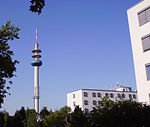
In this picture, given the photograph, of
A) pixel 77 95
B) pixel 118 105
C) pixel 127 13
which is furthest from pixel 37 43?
pixel 118 105

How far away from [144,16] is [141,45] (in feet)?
10.3

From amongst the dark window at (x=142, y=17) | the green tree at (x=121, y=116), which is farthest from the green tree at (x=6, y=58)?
the dark window at (x=142, y=17)

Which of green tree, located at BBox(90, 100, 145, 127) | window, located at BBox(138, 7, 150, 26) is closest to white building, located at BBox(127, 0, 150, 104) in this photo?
window, located at BBox(138, 7, 150, 26)

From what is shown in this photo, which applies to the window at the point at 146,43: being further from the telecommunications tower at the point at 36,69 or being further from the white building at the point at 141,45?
the telecommunications tower at the point at 36,69

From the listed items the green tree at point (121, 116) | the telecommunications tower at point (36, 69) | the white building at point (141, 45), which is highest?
the telecommunications tower at point (36, 69)

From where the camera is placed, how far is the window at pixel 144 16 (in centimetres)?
2533

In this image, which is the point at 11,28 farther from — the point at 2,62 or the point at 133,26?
the point at 133,26

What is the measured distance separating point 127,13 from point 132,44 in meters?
4.32

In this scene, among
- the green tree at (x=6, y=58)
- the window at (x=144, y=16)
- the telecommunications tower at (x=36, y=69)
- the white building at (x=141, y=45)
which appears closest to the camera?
the green tree at (x=6, y=58)

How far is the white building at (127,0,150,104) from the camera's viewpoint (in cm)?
2472

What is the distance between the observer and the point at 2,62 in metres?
13.1

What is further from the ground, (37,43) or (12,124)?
(37,43)

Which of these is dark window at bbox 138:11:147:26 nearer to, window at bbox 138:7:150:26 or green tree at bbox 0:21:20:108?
window at bbox 138:7:150:26

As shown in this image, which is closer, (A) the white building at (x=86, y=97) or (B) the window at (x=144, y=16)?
(B) the window at (x=144, y=16)
